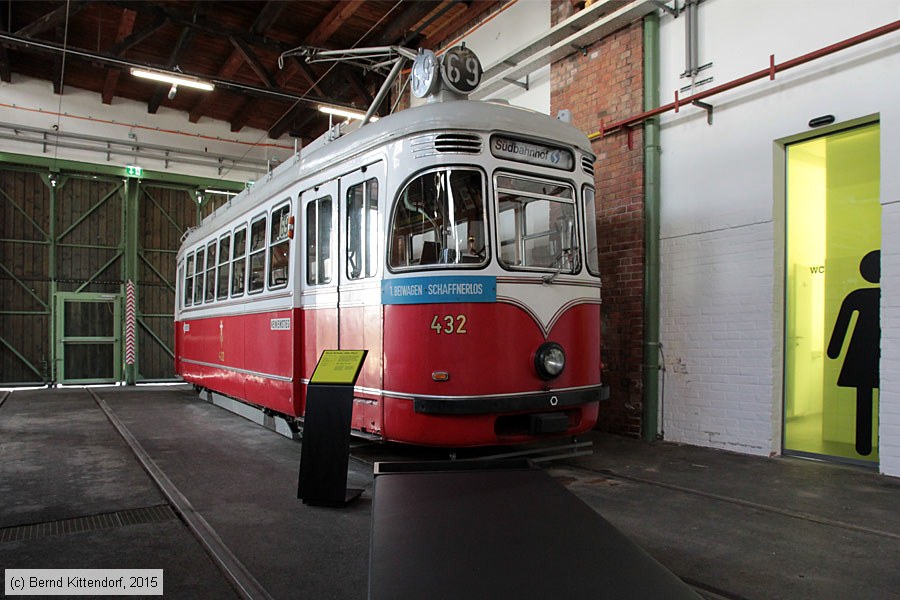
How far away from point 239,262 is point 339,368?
4.30 m

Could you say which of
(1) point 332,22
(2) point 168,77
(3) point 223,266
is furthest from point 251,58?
(3) point 223,266

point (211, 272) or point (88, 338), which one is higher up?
point (211, 272)

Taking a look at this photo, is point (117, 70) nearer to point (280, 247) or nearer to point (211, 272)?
point (211, 272)

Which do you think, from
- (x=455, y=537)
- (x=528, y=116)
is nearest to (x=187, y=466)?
(x=455, y=537)

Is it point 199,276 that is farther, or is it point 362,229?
point 199,276

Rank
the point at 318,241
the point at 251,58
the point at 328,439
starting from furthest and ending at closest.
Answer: the point at 251,58, the point at 318,241, the point at 328,439

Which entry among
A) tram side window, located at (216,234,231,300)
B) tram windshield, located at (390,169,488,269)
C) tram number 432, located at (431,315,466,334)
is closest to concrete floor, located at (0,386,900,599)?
tram number 432, located at (431,315,466,334)

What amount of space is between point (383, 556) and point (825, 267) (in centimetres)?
520

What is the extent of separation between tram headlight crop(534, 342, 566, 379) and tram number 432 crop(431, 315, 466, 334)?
66 cm

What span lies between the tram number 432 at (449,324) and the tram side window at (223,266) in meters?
4.86

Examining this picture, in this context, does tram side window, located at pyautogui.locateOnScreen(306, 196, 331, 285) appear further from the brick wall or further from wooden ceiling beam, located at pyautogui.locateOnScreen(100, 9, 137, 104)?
wooden ceiling beam, located at pyautogui.locateOnScreen(100, 9, 137, 104)

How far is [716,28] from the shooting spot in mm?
6223

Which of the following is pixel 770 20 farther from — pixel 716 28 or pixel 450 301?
pixel 450 301

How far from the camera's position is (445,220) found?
472 centimetres
